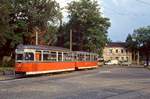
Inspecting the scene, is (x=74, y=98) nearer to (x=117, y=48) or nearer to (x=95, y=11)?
(x=95, y=11)

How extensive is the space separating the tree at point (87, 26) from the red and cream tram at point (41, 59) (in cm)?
4085

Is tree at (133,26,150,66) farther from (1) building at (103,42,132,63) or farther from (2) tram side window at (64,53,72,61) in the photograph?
(2) tram side window at (64,53,72,61)

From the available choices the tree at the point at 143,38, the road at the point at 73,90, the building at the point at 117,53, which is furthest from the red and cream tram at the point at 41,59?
the building at the point at 117,53

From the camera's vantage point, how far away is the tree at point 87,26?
96062mm

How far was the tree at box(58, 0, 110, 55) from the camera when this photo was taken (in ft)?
315

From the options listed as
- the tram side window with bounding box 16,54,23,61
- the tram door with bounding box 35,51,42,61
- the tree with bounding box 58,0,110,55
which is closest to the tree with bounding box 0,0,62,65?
the tram door with bounding box 35,51,42,61

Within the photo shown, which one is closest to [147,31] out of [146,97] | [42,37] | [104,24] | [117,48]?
[104,24]

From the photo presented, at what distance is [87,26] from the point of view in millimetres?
98562

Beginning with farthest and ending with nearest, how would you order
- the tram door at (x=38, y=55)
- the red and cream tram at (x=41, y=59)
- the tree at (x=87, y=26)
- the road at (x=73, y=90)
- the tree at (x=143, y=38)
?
the tree at (x=143, y=38) → the tree at (x=87, y=26) → the tram door at (x=38, y=55) → the red and cream tram at (x=41, y=59) → the road at (x=73, y=90)

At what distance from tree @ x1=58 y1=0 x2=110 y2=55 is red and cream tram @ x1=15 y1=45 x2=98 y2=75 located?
134 ft

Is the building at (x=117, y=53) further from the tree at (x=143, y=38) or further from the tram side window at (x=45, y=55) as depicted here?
the tram side window at (x=45, y=55)

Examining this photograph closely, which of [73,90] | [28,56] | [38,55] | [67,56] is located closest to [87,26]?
[67,56]

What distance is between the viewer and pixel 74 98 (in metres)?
18.9

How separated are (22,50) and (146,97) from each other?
2183 cm
